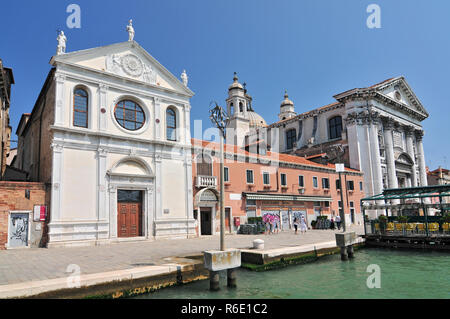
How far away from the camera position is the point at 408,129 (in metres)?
44.6

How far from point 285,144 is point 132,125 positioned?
1253 inches

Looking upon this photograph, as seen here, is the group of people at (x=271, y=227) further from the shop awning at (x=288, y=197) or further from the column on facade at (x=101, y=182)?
the column on facade at (x=101, y=182)

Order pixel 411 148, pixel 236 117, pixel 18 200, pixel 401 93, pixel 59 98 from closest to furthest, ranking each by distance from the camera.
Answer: pixel 18 200, pixel 59 98, pixel 401 93, pixel 411 148, pixel 236 117

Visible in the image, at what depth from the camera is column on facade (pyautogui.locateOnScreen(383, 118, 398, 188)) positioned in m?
39.5

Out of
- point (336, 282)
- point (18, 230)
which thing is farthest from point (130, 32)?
point (336, 282)

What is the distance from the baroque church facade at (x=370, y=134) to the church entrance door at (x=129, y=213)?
2449 centimetres

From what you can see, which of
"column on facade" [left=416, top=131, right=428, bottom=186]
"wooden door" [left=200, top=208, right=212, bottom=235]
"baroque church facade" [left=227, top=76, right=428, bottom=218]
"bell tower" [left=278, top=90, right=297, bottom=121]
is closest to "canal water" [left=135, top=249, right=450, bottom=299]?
"wooden door" [left=200, top=208, right=212, bottom=235]

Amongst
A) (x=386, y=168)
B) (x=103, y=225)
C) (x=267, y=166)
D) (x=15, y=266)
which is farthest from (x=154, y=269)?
(x=386, y=168)

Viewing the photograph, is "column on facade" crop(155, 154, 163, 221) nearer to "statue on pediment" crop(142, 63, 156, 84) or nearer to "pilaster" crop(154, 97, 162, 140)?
"pilaster" crop(154, 97, 162, 140)

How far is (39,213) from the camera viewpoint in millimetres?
16656

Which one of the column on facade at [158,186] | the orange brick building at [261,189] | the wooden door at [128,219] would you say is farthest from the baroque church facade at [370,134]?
the wooden door at [128,219]

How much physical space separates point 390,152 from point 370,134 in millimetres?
3883

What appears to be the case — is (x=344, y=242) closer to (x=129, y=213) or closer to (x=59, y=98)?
(x=129, y=213)
